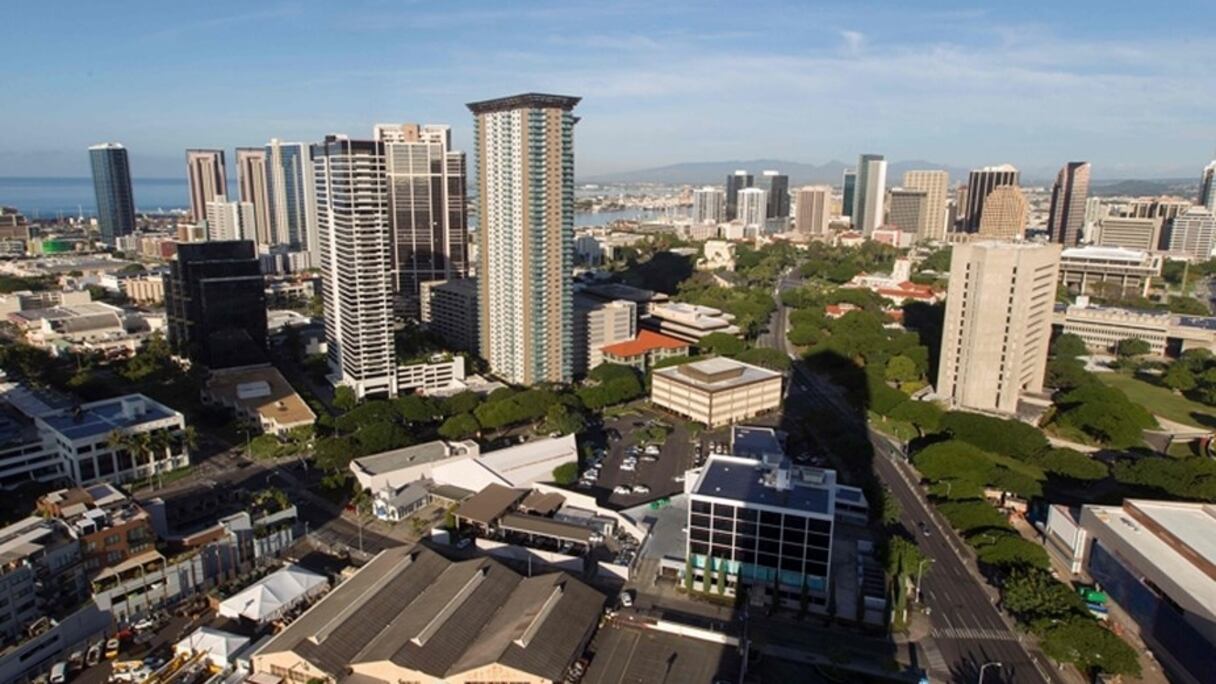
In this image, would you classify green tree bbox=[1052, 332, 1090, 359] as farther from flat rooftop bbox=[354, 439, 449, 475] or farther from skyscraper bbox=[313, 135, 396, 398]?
skyscraper bbox=[313, 135, 396, 398]

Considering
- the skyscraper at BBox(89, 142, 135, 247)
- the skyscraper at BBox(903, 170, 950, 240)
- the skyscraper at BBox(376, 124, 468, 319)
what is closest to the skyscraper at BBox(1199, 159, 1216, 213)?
the skyscraper at BBox(903, 170, 950, 240)

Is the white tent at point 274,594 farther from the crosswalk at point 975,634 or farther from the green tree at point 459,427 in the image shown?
the crosswalk at point 975,634

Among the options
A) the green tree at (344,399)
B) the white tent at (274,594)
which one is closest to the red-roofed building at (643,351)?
the green tree at (344,399)

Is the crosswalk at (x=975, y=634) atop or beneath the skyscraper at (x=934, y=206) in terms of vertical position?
beneath

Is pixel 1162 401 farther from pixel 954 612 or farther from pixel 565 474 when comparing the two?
pixel 565 474

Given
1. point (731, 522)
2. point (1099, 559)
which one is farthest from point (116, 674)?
point (1099, 559)

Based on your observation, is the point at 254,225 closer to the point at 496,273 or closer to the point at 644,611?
the point at 496,273

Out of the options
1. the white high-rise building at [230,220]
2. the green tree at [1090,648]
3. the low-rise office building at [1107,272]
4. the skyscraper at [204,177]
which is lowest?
the green tree at [1090,648]
